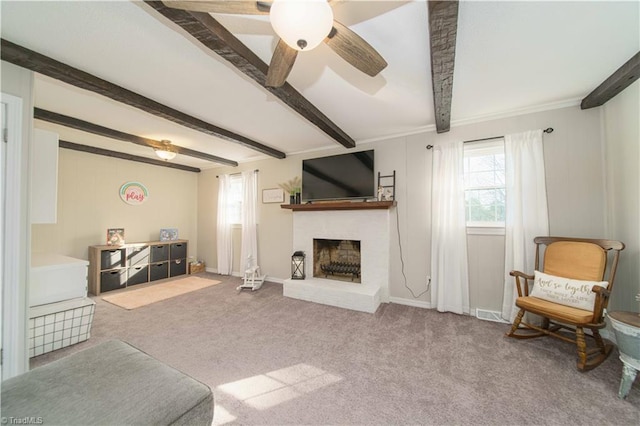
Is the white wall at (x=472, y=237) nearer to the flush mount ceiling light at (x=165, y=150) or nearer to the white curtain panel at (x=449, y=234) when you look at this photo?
the white curtain panel at (x=449, y=234)

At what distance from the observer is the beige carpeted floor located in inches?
55.9

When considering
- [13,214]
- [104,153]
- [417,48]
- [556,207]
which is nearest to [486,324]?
[556,207]

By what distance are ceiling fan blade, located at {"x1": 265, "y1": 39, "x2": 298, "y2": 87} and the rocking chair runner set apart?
9.22ft

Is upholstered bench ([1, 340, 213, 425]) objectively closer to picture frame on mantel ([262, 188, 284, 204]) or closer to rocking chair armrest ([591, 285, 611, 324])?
rocking chair armrest ([591, 285, 611, 324])

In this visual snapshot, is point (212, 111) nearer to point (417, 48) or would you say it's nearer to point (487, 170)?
point (417, 48)

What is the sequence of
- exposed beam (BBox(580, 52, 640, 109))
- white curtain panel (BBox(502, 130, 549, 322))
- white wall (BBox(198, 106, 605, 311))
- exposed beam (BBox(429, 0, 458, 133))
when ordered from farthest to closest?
white curtain panel (BBox(502, 130, 549, 322)) < white wall (BBox(198, 106, 605, 311)) < exposed beam (BBox(580, 52, 640, 109)) < exposed beam (BBox(429, 0, 458, 133))

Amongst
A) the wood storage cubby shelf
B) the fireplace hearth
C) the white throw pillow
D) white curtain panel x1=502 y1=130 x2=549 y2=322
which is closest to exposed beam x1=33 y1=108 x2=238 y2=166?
the wood storage cubby shelf

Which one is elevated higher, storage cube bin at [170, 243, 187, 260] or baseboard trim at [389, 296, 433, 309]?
storage cube bin at [170, 243, 187, 260]

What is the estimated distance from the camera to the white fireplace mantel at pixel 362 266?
10.1ft

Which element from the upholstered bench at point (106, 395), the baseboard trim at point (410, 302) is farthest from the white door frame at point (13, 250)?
the baseboard trim at point (410, 302)

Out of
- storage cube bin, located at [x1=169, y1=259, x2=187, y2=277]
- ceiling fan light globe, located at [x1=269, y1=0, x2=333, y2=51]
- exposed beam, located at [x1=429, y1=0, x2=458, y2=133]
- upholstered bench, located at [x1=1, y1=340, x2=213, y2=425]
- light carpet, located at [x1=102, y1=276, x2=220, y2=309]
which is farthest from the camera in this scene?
storage cube bin, located at [x1=169, y1=259, x2=187, y2=277]

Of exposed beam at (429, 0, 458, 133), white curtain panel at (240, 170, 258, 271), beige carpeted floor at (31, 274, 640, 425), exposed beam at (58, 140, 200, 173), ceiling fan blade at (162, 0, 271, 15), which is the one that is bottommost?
beige carpeted floor at (31, 274, 640, 425)

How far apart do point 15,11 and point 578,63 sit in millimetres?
3913

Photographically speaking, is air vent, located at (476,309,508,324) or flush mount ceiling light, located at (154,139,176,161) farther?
flush mount ceiling light, located at (154,139,176,161)
